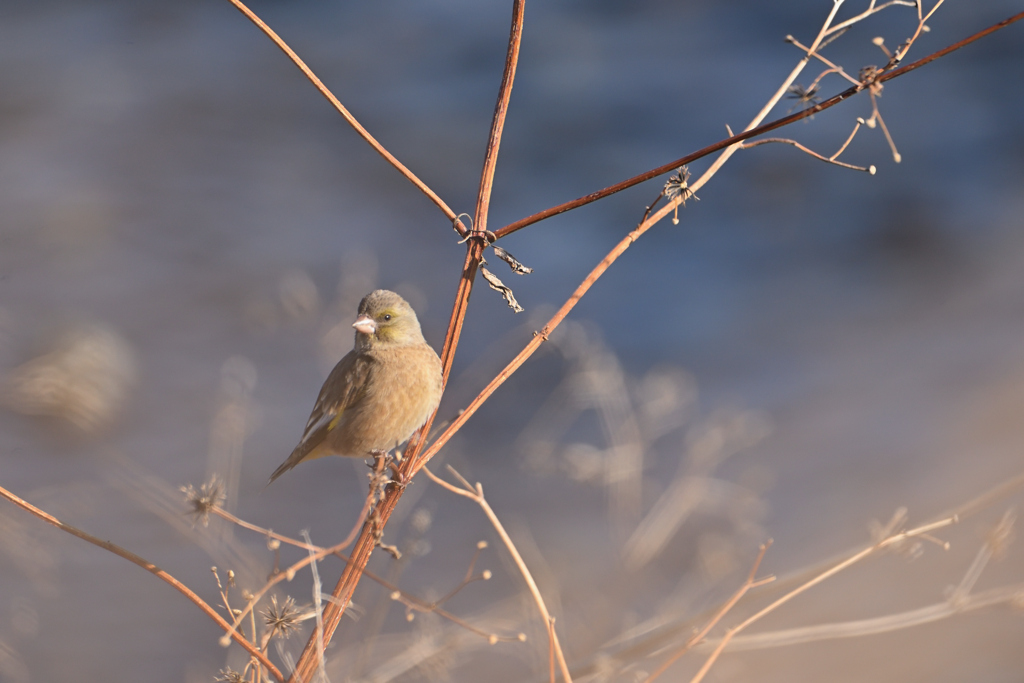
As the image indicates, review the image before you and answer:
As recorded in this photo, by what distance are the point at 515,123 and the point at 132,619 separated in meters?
7.05

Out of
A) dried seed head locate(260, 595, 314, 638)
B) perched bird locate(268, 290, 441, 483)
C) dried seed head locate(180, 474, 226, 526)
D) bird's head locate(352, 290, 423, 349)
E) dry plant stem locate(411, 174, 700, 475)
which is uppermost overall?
bird's head locate(352, 290, 423, 349)

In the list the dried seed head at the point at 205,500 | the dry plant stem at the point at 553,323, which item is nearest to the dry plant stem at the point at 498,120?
the dry plant stem at the point at 553,323

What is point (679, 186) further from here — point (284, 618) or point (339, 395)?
point (339, 395)

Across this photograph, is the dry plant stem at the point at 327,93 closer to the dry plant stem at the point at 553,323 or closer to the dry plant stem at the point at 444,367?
the dry plant stem at the point at 444,367

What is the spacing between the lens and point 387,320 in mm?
3219

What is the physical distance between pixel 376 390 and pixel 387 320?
278mm

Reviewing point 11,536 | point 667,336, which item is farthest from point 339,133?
point 11,536

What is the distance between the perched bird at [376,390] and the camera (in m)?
3.02

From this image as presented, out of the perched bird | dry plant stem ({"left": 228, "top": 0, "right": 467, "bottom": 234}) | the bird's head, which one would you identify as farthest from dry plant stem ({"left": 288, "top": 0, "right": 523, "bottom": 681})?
the bird's head

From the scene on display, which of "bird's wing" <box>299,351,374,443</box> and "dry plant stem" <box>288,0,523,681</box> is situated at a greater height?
"bird's wing" <box>299,351,374,443</box>

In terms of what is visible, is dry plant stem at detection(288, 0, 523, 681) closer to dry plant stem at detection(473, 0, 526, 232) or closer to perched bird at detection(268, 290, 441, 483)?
dry plant stem at detection(473, 0, 526, 232)

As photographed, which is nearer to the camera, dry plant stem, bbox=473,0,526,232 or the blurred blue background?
dry plant stem, bbox=473,0,526,232

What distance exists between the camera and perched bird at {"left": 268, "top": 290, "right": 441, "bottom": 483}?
3018 millimetres

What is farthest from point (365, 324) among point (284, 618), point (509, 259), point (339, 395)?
point (284, 618)
